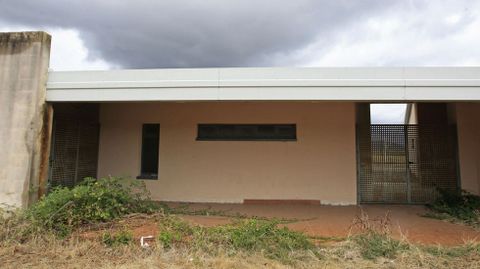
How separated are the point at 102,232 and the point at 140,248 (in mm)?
876

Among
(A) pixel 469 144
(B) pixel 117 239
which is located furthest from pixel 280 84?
(A) pixel 469 144

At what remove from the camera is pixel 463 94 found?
19.4 feet

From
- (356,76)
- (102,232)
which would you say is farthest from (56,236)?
(356,76)

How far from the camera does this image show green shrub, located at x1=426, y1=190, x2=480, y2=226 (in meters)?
6.92

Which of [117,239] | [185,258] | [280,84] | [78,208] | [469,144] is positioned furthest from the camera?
[469,144]

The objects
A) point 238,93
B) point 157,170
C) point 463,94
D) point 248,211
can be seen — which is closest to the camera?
point 463,94

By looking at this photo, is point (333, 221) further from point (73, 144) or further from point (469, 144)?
point (73, 144)

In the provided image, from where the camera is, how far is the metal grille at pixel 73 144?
8.40 meters

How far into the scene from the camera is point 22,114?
6.84 meters

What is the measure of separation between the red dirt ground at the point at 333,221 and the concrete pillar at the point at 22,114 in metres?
2.27

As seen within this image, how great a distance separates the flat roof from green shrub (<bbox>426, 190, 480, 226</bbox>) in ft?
8.13

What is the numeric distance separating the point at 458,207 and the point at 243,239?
5330 mm

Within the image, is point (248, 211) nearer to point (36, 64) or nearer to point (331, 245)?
point (331, 245)

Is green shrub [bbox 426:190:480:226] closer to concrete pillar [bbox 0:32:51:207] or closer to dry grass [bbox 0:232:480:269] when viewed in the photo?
dry grass [bbox 0:232:480:269]
